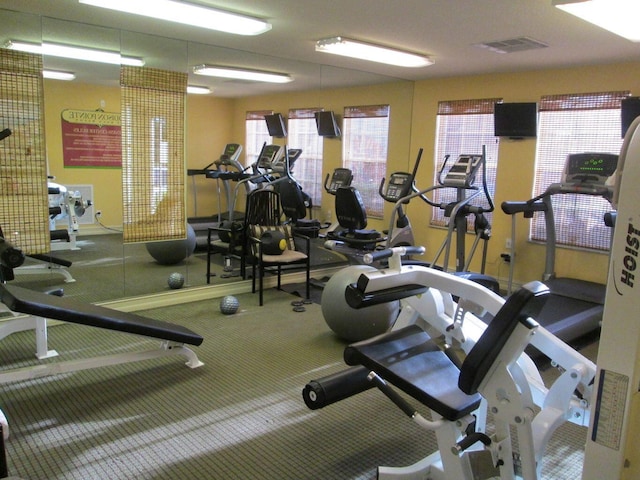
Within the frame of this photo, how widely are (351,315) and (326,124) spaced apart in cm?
270

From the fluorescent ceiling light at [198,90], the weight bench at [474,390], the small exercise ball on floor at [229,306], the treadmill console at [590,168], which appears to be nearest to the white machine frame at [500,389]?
the weight bench at [474,390]

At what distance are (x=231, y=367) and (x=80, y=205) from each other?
6.95 ft

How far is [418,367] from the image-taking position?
2.01 meters

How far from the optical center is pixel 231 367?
326 centimetres

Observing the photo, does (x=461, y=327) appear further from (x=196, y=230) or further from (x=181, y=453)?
(x=196, y=230)

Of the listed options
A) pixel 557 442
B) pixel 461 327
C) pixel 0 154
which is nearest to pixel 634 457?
pixel 461 327

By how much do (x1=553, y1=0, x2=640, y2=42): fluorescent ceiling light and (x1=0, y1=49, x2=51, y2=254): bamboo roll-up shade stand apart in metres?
3.41

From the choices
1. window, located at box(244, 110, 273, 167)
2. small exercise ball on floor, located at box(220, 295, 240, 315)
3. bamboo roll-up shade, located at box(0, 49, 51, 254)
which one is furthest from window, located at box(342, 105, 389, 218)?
bamboo roll-up shade, located at box(0, 49, 51, 254)

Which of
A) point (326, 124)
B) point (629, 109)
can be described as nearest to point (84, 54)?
point (326, 124)

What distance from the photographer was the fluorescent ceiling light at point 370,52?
3918mm

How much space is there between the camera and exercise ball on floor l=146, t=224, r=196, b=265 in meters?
4.41

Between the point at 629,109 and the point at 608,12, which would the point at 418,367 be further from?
the point at 629,109

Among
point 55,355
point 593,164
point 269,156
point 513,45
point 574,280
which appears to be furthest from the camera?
point 269,156

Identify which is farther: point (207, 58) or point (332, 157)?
point (332, 157)
